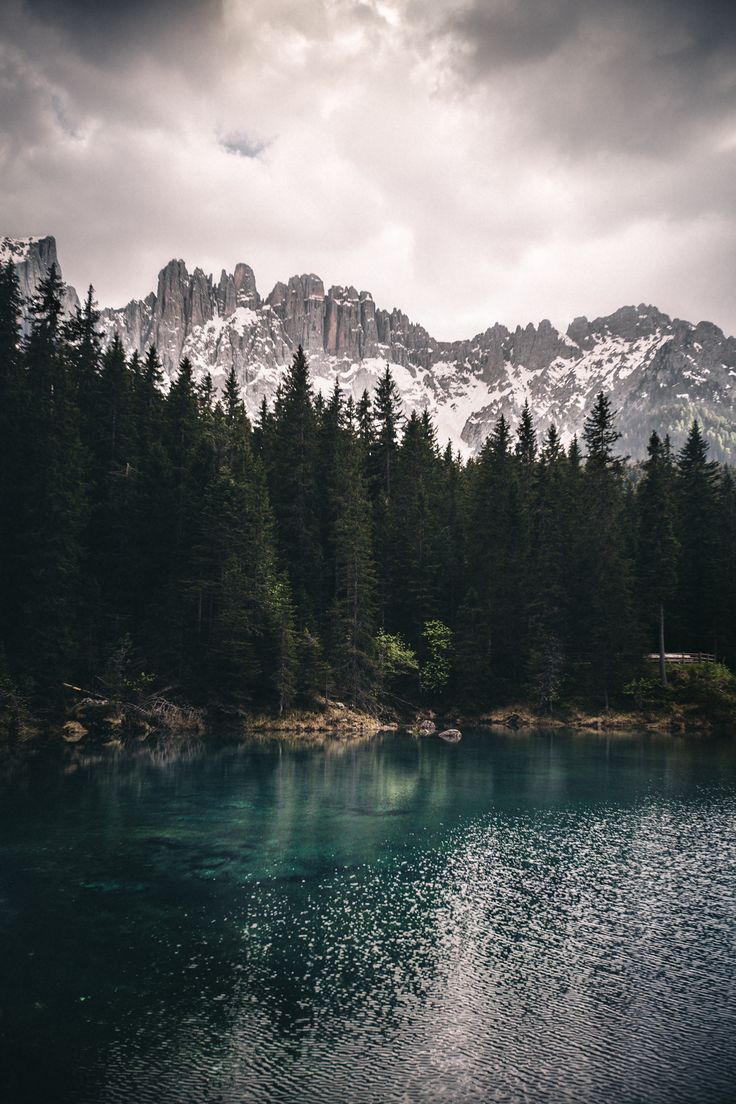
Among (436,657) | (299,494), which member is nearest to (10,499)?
(299,494)

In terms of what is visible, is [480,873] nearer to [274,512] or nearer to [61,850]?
[61,850]

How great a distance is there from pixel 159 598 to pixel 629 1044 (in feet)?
190

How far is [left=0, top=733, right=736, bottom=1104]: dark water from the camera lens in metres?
12.8

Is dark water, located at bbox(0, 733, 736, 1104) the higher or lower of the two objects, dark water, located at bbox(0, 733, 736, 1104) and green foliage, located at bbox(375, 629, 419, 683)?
the lower

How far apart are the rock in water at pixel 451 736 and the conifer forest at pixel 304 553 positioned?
9.60 metres

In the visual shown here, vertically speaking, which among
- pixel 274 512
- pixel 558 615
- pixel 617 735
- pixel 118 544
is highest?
pixel 274 512

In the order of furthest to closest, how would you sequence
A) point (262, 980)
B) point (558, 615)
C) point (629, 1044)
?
point (558, 615) < point (262, 980) < point (629, 1044)

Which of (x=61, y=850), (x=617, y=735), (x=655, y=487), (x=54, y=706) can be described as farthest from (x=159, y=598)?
(x=655, y=487)

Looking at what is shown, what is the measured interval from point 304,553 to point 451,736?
2508 cm

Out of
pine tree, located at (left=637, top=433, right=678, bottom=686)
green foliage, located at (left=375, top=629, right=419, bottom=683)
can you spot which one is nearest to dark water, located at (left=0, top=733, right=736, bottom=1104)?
green foliage, located at (left=375, top=629, right=419, bottom=683)

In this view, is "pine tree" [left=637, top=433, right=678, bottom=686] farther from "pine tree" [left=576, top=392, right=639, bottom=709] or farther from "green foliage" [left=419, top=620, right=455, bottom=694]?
"green foliage" [left=419, top=620, right=455, bottom=694]

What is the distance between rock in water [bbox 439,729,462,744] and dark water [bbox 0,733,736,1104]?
75.1ft

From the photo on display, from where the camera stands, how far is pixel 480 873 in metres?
25.2

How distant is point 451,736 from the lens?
2420 inches
